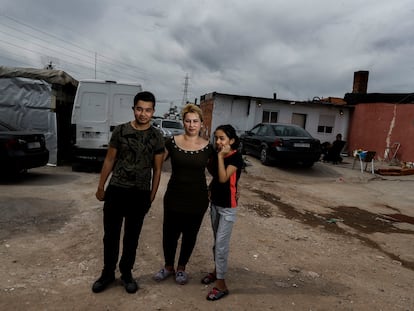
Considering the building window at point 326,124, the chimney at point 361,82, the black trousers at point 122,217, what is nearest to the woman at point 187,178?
the black trousers at point 122,217

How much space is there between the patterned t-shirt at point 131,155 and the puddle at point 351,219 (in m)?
3.61

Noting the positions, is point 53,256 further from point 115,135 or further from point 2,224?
point 115,135

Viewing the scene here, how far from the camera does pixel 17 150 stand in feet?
23.2

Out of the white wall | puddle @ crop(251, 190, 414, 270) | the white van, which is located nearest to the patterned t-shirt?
puddle @ crop(251, 190, 414, 270)

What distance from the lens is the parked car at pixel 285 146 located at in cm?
1051

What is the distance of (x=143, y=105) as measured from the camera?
8.95 feet

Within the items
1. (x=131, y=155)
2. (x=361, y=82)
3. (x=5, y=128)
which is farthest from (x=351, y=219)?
(x=361, y=82)

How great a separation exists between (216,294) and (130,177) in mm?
1242

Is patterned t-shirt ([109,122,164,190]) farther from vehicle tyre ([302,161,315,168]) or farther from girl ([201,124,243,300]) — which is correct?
vehicle tyre ([302,161,315,168])

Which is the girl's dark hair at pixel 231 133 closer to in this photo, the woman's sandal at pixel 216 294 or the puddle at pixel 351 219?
the woman's sandal at pixel 216 294

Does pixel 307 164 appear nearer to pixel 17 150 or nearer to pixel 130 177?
pixel 17 150

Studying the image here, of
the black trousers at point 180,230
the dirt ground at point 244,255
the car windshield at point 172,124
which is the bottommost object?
the dirt ground at point 244,255

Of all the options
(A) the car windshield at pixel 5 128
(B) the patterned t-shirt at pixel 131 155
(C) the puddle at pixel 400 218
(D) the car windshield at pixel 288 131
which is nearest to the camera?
(B) the patterned t-shirt at pixel 131 155

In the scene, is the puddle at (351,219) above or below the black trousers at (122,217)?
below
